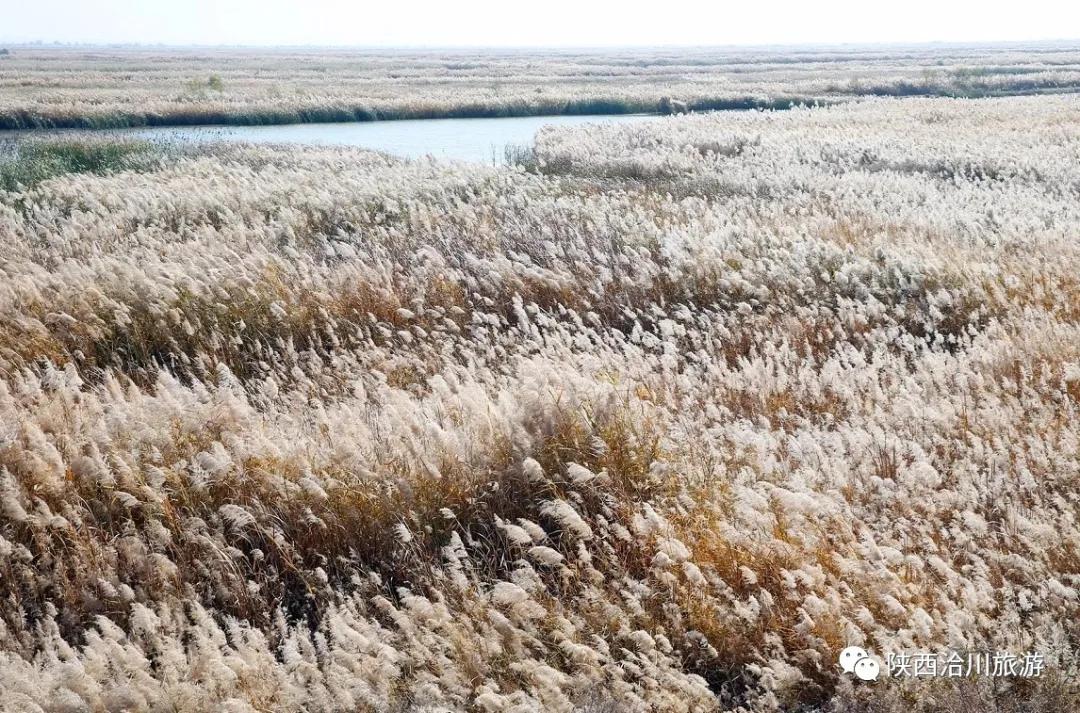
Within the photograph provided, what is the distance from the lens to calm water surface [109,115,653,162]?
26.1 m

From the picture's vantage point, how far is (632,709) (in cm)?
278

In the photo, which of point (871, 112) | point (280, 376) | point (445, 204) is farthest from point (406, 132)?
point (280, 376)

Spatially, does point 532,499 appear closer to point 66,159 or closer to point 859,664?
point 859,664

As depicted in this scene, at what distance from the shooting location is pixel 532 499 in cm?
401

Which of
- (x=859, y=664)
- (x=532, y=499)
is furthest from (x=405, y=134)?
(x=859, y=664)

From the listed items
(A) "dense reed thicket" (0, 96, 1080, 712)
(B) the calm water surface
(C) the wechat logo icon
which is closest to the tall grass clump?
(B) the calm water surface

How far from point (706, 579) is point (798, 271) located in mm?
5474

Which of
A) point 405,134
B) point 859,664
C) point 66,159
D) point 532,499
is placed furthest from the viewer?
point 405,134

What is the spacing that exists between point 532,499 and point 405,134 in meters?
29.0

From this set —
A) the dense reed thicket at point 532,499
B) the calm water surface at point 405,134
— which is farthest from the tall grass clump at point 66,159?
the dense reed thicket at point 532,499

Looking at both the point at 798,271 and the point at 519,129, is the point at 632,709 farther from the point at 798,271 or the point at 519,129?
the point at 519,129

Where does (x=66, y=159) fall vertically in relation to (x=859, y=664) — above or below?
above

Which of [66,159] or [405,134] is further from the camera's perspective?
[405,134]

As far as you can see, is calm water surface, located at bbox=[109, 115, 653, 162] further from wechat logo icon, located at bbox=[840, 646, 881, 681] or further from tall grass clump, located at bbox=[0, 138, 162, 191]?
wechat logo icon, located at bbox=[840, 646, 881, 681]
